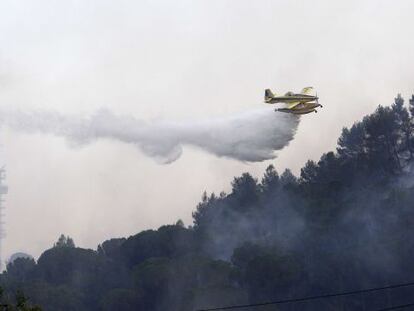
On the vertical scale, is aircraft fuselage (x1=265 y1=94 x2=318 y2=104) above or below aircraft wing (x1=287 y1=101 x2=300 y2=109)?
above

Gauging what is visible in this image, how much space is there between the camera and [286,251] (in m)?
144

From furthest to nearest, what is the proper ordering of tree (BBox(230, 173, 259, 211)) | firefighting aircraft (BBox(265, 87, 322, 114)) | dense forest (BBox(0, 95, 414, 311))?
tree (BBox(230, 173, 259, 211)), dense forest (BBox(0, 95, 414, 311)), firefighting aircraft (BBox(265, 87, 322, 114))

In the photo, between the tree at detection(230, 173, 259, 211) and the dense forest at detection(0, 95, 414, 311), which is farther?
the tree at detection(230, 173, 259, 211)

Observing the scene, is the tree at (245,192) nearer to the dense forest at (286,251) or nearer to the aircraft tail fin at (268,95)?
the dense forest at (286,251)

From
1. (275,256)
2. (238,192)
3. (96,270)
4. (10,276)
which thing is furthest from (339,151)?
(10,276)

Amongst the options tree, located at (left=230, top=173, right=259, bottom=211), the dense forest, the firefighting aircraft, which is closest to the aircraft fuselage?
the firefighting aircraft

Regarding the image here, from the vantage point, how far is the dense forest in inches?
5315

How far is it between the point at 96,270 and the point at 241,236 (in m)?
26.3

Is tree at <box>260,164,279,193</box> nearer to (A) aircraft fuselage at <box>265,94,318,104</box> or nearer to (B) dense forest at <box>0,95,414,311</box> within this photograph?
(B) dense forest at <box>0,95,414,311</box>

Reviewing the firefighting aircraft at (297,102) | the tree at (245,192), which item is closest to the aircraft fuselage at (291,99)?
the firefighting aircraft at (297,102)

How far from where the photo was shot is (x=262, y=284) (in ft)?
447

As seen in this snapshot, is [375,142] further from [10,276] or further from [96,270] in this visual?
[10,276]

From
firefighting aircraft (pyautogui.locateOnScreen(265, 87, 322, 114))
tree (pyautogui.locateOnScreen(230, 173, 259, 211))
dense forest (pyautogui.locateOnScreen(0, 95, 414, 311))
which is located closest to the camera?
firefighting aircraft (pyautogui.locateOnScreen(265, 87, 322, 114))

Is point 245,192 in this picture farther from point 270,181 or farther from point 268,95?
point 268,95
